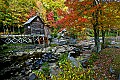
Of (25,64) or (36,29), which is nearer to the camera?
(25,64)

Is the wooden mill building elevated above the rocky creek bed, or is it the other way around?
the wooden mill building

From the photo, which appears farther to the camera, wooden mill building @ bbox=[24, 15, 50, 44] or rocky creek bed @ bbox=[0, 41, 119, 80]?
wooden mill building @ bbox=[24, 15, 50, 44]

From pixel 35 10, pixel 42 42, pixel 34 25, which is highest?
pixel 35 10

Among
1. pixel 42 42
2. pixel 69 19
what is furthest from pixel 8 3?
pixel 69 19

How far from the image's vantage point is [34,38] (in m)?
38.7

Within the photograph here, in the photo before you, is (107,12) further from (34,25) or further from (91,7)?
(34,25)

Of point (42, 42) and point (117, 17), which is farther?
point (42, 42)

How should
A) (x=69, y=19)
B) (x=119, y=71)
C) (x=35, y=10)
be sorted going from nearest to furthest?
(x=119, y=71) < (x=69, y=19) < (x=35, y=10)

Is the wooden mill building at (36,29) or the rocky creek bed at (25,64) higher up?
the wooden mill building at (36,29)

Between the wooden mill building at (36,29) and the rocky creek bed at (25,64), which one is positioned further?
the wooden mill building at (36,29)

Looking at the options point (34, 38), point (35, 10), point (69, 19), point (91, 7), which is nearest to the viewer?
point (91, 7)

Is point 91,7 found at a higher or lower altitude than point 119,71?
higher

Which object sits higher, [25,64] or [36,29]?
[36,29]

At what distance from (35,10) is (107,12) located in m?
37.1
